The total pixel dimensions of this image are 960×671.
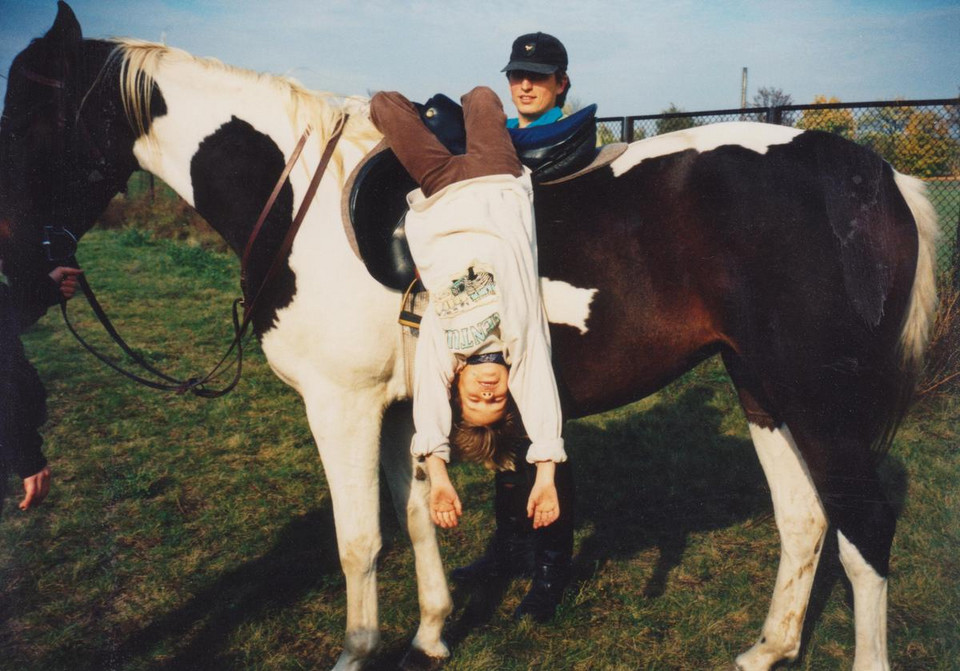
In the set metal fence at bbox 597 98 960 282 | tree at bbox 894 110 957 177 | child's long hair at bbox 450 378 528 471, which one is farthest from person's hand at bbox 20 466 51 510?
tree at bbox 894 110 957 177

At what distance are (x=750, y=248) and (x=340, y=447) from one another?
1578 millimetres

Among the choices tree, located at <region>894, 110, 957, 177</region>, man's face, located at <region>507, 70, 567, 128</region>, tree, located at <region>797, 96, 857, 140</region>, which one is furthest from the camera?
tree, located at <region>797, 96, 857, 140</region>

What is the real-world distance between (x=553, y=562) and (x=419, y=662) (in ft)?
2.38

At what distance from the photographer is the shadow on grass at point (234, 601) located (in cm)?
276

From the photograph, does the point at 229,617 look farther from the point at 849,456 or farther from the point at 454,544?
the point at 849,456

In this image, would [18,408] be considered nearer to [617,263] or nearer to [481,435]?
[481,435]

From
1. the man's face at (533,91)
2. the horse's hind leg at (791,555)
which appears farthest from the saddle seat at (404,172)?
the horse's hind leg at (791,555)

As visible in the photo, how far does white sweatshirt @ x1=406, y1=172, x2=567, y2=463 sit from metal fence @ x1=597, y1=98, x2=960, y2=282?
2.86 meters

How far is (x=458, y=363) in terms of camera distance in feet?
6.82

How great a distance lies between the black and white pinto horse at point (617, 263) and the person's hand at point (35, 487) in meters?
0.72

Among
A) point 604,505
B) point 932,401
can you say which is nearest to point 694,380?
point 932,401

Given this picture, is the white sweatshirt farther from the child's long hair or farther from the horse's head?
the horse's head

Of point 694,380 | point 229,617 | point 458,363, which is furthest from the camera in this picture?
point 694,380

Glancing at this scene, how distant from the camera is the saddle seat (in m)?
2.31
